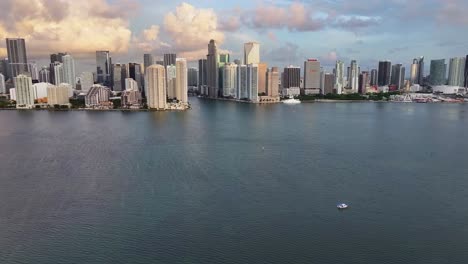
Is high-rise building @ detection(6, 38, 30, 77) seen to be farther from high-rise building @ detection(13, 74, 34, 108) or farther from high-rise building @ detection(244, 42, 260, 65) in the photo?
high-rise building @ detection(244, 42, 260, 65)

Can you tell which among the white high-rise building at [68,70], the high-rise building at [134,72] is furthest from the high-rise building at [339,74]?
the white high-rise building at [68,70]

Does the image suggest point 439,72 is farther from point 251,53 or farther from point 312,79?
point 251,53

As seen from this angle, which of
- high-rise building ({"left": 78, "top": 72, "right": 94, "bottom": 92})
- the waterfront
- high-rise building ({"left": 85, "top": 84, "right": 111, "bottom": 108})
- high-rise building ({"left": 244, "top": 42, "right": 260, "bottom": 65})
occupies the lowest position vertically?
the waterfront

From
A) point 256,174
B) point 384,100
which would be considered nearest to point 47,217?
point 256,174

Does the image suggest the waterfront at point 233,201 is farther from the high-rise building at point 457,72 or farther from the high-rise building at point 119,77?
the high-rise building at point 457,72

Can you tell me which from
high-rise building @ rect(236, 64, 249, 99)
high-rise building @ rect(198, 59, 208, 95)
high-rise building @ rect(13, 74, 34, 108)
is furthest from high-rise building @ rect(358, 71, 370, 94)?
high-rise building @ rect(13, 74, 34, 108)

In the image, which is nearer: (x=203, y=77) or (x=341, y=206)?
(x=341, y=206)

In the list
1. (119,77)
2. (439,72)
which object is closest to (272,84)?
(119,77)
